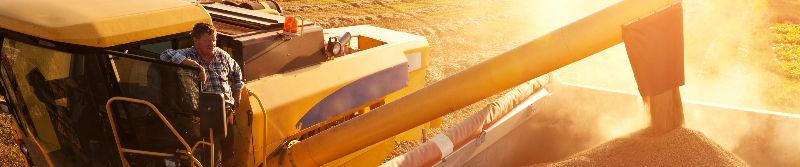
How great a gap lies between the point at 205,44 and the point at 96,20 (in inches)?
18.9

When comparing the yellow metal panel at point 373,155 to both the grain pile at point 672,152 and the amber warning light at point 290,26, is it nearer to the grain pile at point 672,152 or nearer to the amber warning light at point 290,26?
the amber warning light at point 290,26

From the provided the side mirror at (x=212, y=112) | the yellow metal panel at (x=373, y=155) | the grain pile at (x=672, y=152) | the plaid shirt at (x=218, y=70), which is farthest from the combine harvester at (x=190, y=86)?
the grain pile at (x=672, y=152)

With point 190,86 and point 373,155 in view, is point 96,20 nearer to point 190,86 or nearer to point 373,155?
point 190,86

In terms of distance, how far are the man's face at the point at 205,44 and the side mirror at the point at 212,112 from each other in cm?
52

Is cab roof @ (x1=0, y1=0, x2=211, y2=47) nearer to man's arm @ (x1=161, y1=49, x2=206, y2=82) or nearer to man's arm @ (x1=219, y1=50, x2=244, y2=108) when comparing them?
man's arm @ (x1=161, y1=49, x2=206, y2=82)

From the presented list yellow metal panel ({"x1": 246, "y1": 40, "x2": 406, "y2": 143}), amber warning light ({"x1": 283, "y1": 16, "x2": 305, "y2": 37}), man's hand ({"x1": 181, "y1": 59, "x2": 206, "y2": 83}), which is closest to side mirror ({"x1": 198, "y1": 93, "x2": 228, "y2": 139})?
→ man's hand ({"x1": 181, "y1": 59, "x2": 206, "y2": 83})

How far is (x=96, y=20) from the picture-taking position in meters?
2.18

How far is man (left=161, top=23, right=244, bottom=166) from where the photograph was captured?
8.00 feet

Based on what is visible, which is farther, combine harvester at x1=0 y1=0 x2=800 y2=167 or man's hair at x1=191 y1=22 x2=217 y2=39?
man's hair at x1=191 y1=22 x2=217 y2=39

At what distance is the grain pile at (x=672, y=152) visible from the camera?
3303mm

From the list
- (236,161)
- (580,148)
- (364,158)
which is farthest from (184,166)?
(580,148)

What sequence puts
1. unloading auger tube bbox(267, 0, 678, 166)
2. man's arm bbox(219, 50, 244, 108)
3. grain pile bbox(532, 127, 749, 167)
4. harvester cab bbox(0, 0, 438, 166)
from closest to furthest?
1. harvester cab bbox(0, 0, 438, 166)
2. unloading auger tube bbox(267, 0, 678, 166)
3. man's arm bbox(219, 50, 244, 108)
4. grain pile bbox(532, 127, 749, 167)

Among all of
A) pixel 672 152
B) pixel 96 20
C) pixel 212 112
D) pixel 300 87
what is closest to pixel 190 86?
pixel 212 112

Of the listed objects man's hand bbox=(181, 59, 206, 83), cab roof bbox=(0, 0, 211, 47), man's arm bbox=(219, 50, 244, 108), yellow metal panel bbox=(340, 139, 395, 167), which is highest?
cab roof bbox=(0, 0, 211, 47)
